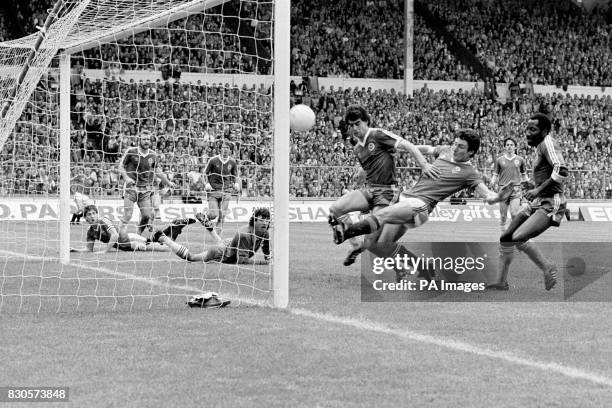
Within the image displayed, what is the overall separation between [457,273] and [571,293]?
66.3 inches

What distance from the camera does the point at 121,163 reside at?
1717 centimetres

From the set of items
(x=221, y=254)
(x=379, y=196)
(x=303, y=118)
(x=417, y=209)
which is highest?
(x=303, y=118)

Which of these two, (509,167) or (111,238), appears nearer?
(111,238)

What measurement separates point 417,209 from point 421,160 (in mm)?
680

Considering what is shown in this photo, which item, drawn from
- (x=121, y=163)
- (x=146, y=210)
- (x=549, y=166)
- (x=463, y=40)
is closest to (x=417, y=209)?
(x=549, y=166)

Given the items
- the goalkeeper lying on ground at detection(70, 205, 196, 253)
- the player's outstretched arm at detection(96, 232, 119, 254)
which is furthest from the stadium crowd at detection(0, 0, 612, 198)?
the player's outstretched arm at detection(96, 232, 119, 254)

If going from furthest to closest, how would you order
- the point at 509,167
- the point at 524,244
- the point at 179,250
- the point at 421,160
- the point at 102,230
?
1. the point at 509,167
2. the point at 102,230
3. the point at 179,250
4. the point at 524,244
5. the point at 421,160

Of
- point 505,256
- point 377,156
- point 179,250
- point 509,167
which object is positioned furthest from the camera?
point 509,167

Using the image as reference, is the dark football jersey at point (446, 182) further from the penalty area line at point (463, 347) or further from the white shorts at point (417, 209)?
the penalty area line at point (463, 347)

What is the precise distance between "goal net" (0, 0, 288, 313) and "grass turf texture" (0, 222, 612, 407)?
97 cm

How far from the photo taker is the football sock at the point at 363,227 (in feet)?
36.6

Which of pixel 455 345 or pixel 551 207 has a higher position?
pixel 551 207

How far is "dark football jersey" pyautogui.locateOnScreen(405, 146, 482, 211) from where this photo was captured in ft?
37.4

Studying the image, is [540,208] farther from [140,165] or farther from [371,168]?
[140,165]
